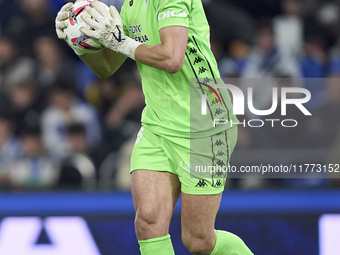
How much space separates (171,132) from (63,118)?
275 cm

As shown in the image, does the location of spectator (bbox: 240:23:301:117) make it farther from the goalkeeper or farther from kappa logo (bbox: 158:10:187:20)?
kappa logo (bbox: 158:10:187:20)

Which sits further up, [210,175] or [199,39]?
[199,39]

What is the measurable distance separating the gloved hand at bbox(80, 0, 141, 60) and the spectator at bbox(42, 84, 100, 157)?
2515 millimetres

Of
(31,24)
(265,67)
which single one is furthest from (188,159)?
(31,24)

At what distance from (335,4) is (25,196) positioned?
4579 millimetres

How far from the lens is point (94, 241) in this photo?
4.07m

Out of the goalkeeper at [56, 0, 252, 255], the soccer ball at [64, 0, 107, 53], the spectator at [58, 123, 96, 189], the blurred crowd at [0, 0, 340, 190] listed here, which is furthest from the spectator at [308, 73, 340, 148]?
the soccer ball at [64, 0, 107, 53]

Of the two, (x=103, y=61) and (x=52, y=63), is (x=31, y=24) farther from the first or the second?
(x=103, y=61)

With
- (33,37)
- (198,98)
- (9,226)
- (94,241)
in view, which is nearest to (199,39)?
(198,98)

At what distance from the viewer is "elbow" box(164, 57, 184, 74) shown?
2854 mm

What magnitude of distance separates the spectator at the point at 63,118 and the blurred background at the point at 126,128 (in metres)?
0.01

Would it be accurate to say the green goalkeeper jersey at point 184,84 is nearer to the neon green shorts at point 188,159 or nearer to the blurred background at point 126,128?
the neon green shorts at point 188,159

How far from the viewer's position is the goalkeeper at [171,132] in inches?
117

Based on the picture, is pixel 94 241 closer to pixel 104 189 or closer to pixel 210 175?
pixel 104 189
